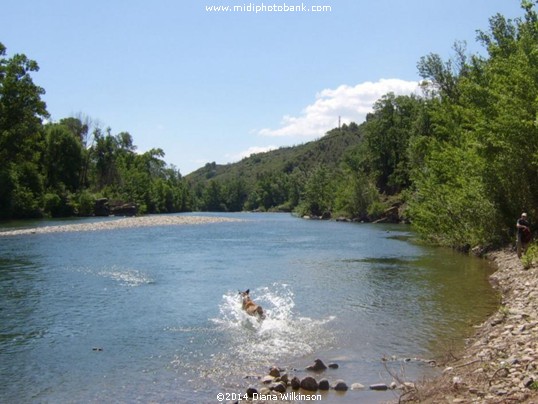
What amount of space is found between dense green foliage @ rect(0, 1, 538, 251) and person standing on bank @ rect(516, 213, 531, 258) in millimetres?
2856

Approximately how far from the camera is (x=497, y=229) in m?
30.8

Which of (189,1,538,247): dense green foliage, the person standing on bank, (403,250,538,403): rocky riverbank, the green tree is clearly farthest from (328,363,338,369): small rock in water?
the green tree

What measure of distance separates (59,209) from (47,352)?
83.1 meters

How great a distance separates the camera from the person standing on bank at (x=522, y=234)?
76.6ft

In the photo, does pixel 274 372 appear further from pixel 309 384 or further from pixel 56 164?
pixel 56 164

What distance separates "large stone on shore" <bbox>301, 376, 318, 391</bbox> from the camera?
1026 centimetres

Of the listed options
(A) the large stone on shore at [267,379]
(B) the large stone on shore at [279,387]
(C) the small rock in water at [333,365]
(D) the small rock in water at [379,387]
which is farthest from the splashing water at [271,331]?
(D) the small rock in water at [379,387]

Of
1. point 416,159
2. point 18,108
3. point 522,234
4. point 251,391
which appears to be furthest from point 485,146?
point 18,108

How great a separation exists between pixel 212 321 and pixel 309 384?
264 inches

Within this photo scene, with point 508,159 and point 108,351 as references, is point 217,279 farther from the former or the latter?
point 508,159

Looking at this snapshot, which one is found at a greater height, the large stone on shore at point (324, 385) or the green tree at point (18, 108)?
the green tree at point (18, 108)

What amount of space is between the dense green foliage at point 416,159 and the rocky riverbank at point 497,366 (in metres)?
10.1

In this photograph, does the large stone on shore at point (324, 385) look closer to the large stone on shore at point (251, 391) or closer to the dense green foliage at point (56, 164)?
the large stone on shore at point (251, 391)

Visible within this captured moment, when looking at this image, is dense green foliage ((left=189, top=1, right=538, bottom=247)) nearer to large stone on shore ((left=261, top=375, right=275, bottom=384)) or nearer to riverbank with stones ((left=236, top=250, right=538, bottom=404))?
riverbank with stones ((left=236, top=250, right=538, bottom=404))
